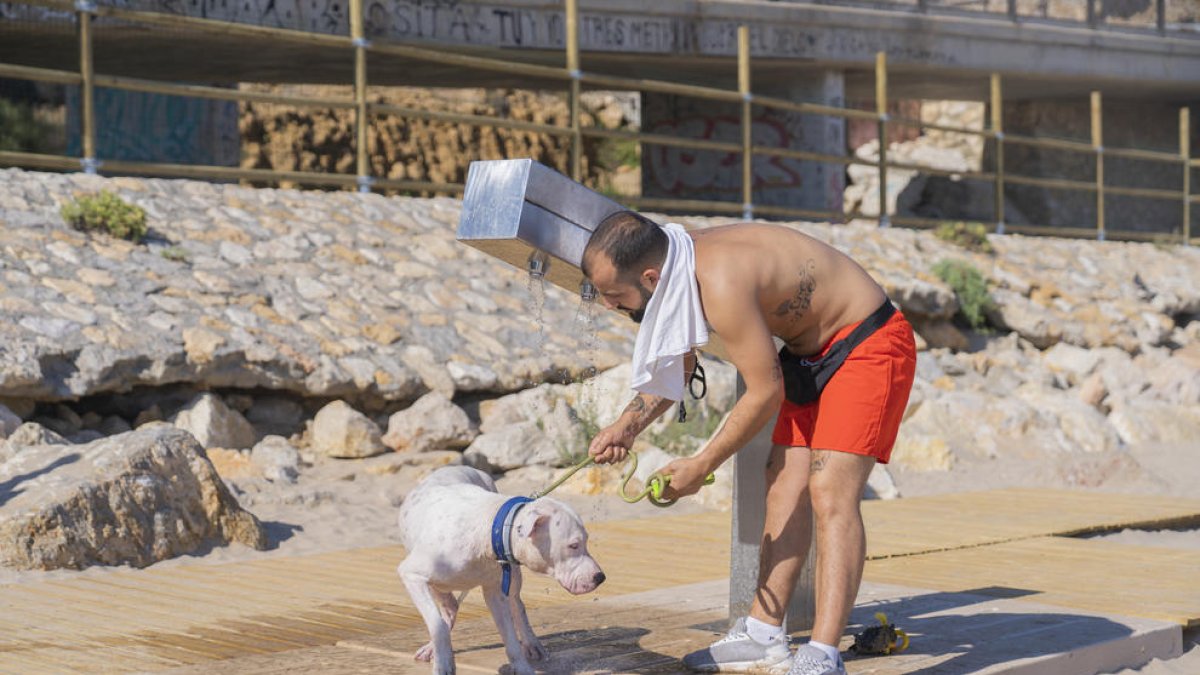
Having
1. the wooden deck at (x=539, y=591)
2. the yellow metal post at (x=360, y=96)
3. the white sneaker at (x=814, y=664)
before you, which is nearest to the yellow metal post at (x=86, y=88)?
the yellow metal post at (x=360, y=96)

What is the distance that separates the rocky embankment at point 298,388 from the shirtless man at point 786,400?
Result: 326 centimetres

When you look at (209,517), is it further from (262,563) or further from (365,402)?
(365,402)

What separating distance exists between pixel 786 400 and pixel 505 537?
989 mm

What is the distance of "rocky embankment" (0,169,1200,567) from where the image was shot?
24.0 feet

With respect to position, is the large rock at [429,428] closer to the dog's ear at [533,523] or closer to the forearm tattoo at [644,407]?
the forearm tattoo at [644,407]

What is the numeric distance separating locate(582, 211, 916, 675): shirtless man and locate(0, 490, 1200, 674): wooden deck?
1.63ft

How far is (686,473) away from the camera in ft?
13.4

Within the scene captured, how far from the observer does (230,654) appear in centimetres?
496

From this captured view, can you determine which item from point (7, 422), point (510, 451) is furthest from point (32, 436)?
point (510, 451)

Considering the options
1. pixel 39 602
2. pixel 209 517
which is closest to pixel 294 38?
pixel 209 517

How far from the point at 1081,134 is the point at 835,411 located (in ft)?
67.3

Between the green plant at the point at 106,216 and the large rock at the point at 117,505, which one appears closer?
the large rock at the point at 117,505

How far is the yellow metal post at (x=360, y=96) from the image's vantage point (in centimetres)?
1232

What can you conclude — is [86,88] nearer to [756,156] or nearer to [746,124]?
[746,124]
